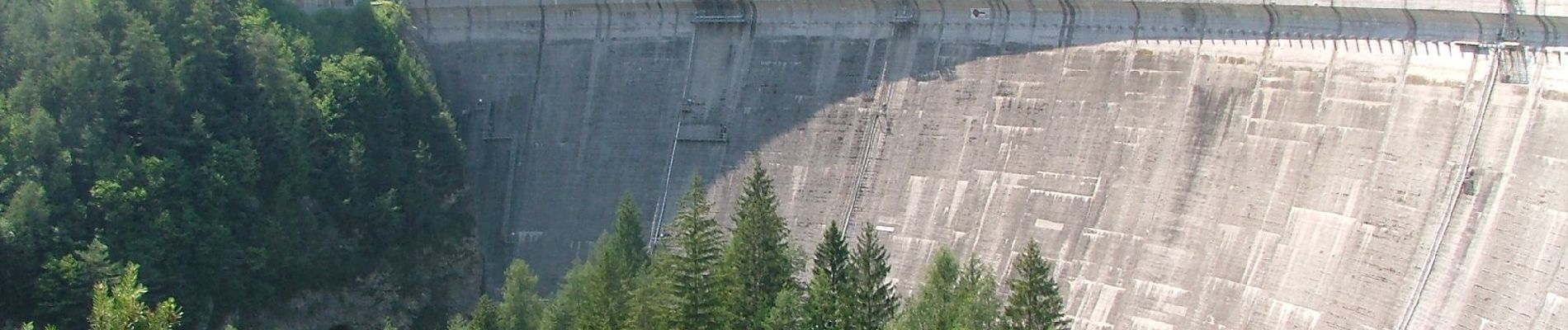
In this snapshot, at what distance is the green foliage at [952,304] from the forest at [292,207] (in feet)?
0.17

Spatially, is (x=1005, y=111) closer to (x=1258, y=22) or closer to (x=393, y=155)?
(x=1258, y=22)

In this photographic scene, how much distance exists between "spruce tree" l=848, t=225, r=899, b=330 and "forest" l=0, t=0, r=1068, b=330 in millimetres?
56

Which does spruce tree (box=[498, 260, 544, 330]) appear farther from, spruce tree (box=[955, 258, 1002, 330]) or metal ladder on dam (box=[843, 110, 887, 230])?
spruce tree (box=[955, 258, 1002, 330])

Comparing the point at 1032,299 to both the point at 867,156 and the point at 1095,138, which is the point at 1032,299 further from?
the point at 867,156

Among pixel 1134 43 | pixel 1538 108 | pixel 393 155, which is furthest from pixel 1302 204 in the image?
pixel 393 155

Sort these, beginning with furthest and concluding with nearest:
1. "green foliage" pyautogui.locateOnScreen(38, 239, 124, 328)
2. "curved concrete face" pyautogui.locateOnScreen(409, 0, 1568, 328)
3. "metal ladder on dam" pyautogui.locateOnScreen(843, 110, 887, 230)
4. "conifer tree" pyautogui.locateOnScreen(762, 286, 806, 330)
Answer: "metal ladder on dam" pyautogui.locateOnScreen(843, 110, 887, 230)
"green foliage" pyautogui.locateOnScreen(38, 239, 124, 328)
"conifer tree" pyautogui.locateOnScreen(762, 286, 806, 330)
"curved concrete face" pyautogui.locateOnScreen(409, 0, 1568, 328)

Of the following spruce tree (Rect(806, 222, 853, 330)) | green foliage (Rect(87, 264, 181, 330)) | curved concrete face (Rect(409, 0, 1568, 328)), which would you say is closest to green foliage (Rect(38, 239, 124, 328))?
curved concrete face (Rect(409, 0, 1568, 328))

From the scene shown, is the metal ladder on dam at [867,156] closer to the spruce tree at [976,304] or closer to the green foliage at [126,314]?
the spruce tree at [976,304]

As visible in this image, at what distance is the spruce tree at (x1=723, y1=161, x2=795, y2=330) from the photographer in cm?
3762

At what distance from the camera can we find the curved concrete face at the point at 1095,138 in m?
34.5

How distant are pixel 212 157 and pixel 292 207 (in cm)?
271

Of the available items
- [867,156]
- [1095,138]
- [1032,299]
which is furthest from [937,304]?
[867,156]

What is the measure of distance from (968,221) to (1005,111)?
3429 mm

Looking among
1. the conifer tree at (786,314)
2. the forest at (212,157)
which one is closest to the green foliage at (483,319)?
the forest at (212,157)
